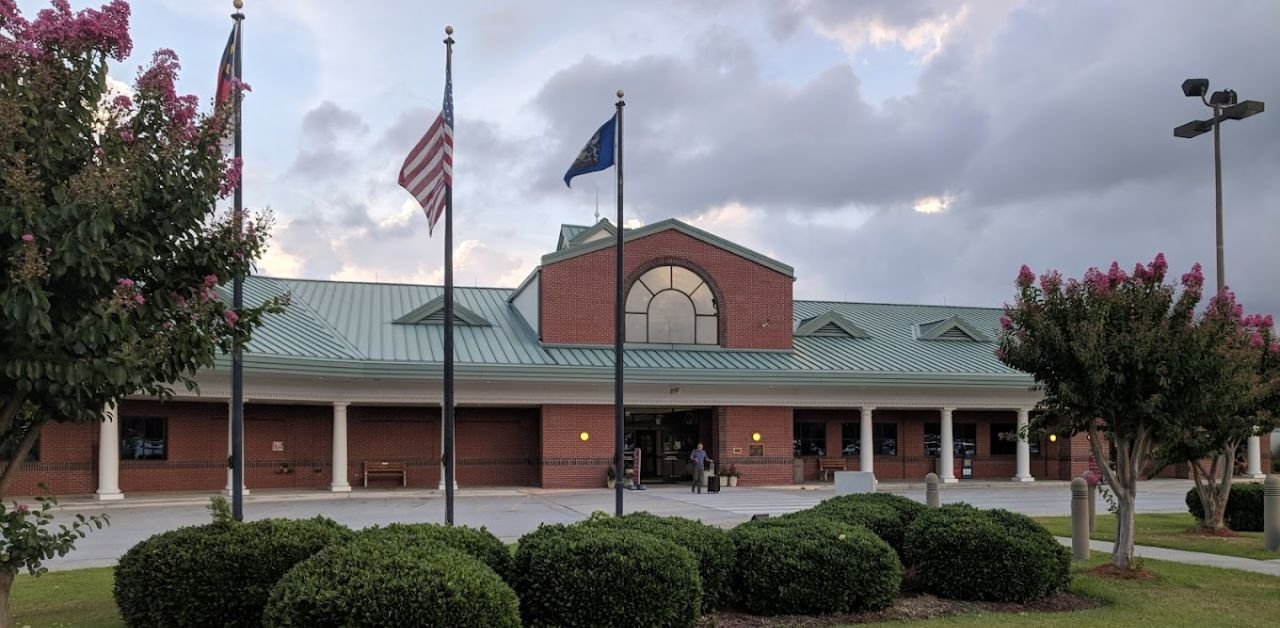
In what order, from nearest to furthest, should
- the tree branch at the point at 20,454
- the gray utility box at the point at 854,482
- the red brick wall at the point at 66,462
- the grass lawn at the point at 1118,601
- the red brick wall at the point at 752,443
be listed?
the tree branch at the point at 20,454, the grass lawn at the point at 1118,601, the gray utility box at the point at 854,482, the red brick wall at the point at 66,462, the red brick wall at the point at 752,443

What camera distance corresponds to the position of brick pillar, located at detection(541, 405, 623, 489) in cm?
3319

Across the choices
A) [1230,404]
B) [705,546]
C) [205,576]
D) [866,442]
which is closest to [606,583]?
[705,546]

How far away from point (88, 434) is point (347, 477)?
7677 millimetres

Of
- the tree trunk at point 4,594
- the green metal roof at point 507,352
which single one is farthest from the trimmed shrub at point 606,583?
the green metal roof at point 507,352

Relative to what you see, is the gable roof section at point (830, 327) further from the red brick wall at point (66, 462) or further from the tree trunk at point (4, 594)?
the tree trunk at point (4, 594)

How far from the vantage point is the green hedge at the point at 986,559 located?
1095cm

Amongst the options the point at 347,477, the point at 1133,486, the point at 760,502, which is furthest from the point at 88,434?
the point at 1133,486

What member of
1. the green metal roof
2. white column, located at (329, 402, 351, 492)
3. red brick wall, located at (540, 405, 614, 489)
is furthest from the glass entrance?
white column, located at (329, 402, 351, 492)

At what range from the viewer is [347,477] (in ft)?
109

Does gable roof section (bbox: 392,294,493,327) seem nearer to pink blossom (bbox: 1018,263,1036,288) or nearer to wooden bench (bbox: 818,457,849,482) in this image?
wooden bench (bbox: 818,457,849,482)

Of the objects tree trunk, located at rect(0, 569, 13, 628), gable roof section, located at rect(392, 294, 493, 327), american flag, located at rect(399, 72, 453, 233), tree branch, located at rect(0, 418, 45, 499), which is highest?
american flag, located at rect(399, 72, 453, 233)

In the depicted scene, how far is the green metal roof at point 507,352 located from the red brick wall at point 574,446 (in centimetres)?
168

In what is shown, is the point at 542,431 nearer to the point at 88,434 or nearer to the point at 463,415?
the point at 463,415

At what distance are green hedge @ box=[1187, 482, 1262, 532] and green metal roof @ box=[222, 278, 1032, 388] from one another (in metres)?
15.9
